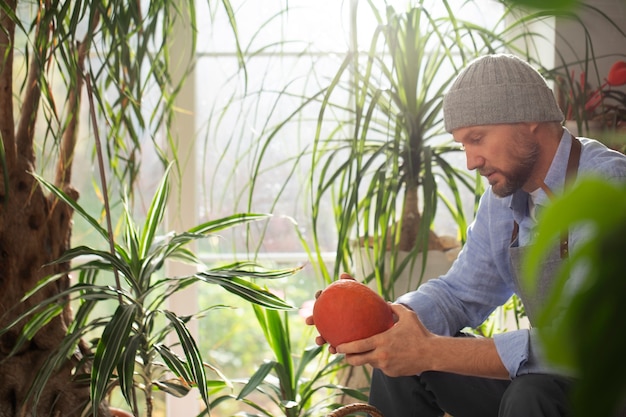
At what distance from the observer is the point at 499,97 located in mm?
1562

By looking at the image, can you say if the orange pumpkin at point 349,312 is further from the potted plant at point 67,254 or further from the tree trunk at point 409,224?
the tree trunk at point 409,224

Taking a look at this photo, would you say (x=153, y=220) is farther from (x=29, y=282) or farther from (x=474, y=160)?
Result: (x=474, y=160)

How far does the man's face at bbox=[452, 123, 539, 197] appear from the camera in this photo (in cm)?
157

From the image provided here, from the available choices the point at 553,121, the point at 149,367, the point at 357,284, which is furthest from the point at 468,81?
the point at 149,367

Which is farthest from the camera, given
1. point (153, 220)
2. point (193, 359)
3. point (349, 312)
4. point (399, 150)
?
point (399, 150)

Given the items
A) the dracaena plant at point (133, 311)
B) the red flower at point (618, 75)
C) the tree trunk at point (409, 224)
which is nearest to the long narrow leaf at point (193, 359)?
the dracaena plant at point (133, 311)

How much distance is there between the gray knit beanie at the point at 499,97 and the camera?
1.56 metres

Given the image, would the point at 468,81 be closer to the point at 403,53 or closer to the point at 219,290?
the point at 403,53

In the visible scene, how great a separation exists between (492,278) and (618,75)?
3.07 feet

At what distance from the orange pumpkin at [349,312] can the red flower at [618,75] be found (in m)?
1.29

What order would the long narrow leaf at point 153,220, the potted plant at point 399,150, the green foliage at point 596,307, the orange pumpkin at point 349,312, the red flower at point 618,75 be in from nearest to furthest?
the green foliage at point 596,307 → the orange pumpkin at point 349,312 → the long narrow leaf at point 153,220 → the potted plant at point 399,150 → the red flower at point 618,75

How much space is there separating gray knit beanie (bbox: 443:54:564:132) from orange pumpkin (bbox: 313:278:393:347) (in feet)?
1.40

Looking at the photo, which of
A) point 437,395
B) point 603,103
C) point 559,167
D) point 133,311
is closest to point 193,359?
point 133,311

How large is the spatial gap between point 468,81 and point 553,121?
0.64 ft
